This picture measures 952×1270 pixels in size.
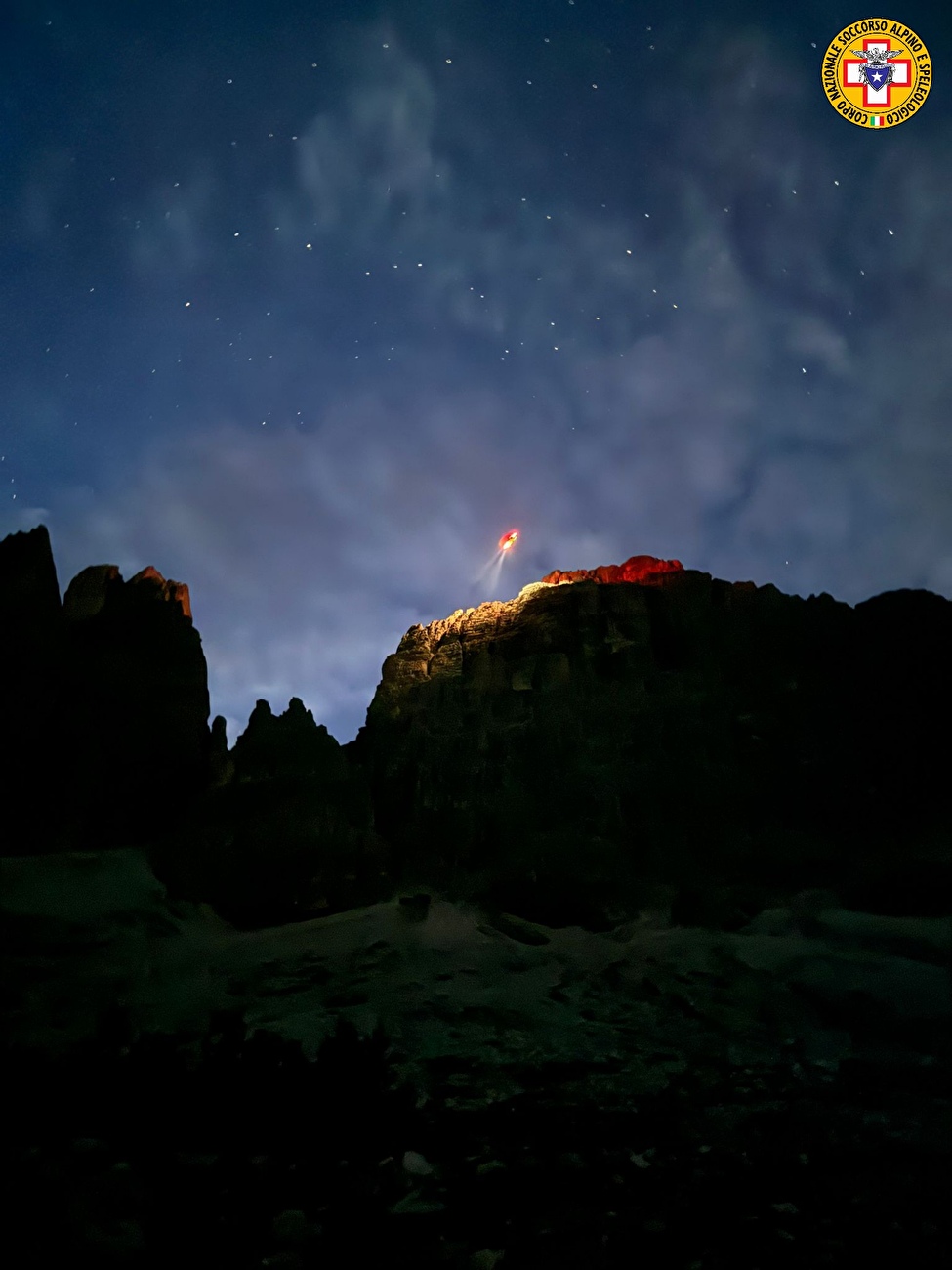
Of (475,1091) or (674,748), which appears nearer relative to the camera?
(475,1091)

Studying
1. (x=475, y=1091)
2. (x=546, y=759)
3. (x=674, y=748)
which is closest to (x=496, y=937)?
(x=546, y=759)

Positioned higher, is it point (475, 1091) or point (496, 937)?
point (475, 1091)

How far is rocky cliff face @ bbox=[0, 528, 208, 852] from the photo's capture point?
70.6ft

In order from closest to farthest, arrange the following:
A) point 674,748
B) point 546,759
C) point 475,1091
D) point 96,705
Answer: point 475,1091, point 674,748, point 546,759, point 96,705

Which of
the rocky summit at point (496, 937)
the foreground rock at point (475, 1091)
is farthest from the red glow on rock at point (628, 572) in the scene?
the foreground rock at point (475, 1091)

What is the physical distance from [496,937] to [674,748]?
9065 millimetres

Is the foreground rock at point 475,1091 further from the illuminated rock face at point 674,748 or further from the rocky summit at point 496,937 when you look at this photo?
the illuminated rock face at point 674,748

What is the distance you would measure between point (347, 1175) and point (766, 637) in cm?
2193

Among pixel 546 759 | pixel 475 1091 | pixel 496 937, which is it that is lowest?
pixel 496 937

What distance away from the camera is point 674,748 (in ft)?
72.7

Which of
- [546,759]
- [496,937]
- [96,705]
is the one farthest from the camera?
[96,705]

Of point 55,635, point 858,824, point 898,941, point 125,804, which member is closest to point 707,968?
point 898,941

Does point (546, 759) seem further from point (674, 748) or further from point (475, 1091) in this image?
point (475, 1091)

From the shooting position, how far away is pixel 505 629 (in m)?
26.8
